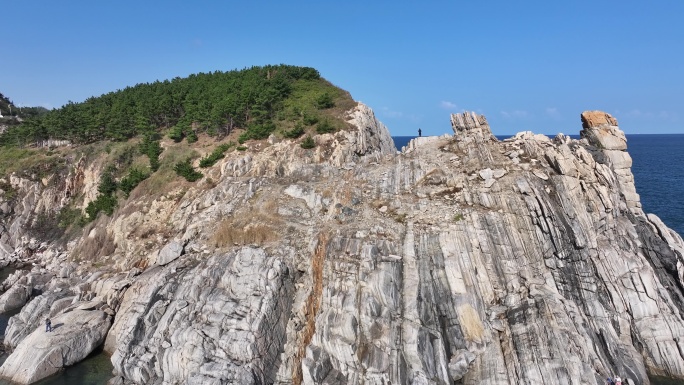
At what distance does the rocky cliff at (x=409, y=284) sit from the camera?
2531 centimetres

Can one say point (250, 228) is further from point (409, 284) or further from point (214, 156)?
point (214, 156)

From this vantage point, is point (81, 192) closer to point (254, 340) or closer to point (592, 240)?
point (254, 340)

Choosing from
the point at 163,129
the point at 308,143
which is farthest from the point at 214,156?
the point at 163,129

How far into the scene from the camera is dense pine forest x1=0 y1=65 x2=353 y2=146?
200ft

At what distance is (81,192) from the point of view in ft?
210

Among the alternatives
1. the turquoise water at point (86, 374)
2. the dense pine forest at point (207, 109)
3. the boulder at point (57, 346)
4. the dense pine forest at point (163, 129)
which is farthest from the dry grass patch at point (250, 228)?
the dense pine forest at point (207, 109)

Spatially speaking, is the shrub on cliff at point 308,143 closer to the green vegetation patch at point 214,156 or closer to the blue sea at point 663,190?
the green vegetation patch at point 214,156

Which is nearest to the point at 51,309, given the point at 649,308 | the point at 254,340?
the point at 254,340

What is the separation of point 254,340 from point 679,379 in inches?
1150

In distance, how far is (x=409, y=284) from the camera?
28.0 meters

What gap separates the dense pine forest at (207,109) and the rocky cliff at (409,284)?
22179mm

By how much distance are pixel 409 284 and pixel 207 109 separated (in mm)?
51201

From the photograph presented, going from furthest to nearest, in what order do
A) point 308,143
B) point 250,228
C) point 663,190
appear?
point 663,190 → point 308,143 → point 250,228

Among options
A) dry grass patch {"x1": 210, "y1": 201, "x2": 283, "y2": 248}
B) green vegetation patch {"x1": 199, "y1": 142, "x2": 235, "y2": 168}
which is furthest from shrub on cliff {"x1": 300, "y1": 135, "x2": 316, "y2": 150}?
dry grass patch {"x1": 210, "y1": 201, "x2": 283, "y2": 248}
